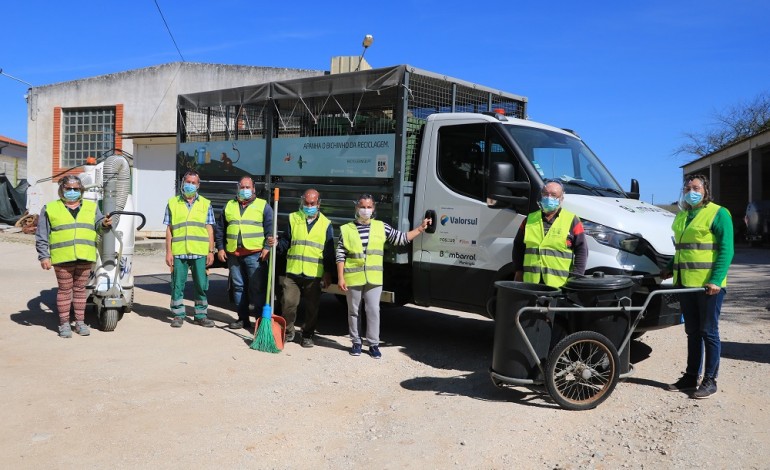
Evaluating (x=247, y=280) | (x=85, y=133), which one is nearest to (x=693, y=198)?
(x=247, y=280)

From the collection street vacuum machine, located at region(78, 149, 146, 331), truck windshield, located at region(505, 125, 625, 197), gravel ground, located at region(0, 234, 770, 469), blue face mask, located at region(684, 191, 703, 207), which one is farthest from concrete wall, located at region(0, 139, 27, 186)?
blue face mask, located at region(684, 191, 703, 207)

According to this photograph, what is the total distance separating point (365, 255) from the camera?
275 inches

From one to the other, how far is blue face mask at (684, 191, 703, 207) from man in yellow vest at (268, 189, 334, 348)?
3.62 meters

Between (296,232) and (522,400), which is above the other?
(296,232)

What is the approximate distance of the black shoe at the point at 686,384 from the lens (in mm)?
5898

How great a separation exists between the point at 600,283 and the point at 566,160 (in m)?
2.03

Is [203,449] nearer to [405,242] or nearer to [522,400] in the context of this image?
[522,400]

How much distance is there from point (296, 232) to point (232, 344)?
1395 mm

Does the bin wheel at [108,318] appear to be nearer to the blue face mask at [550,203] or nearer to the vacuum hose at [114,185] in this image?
the vacuum hose at [114,185]

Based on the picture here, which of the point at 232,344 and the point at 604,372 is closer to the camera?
the point at 604,372

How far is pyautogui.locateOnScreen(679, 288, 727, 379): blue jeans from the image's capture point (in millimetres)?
5684

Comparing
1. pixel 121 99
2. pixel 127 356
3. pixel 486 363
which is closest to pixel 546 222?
pixel 486 363

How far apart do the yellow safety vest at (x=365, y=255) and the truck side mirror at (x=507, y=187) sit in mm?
1220

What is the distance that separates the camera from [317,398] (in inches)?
225
